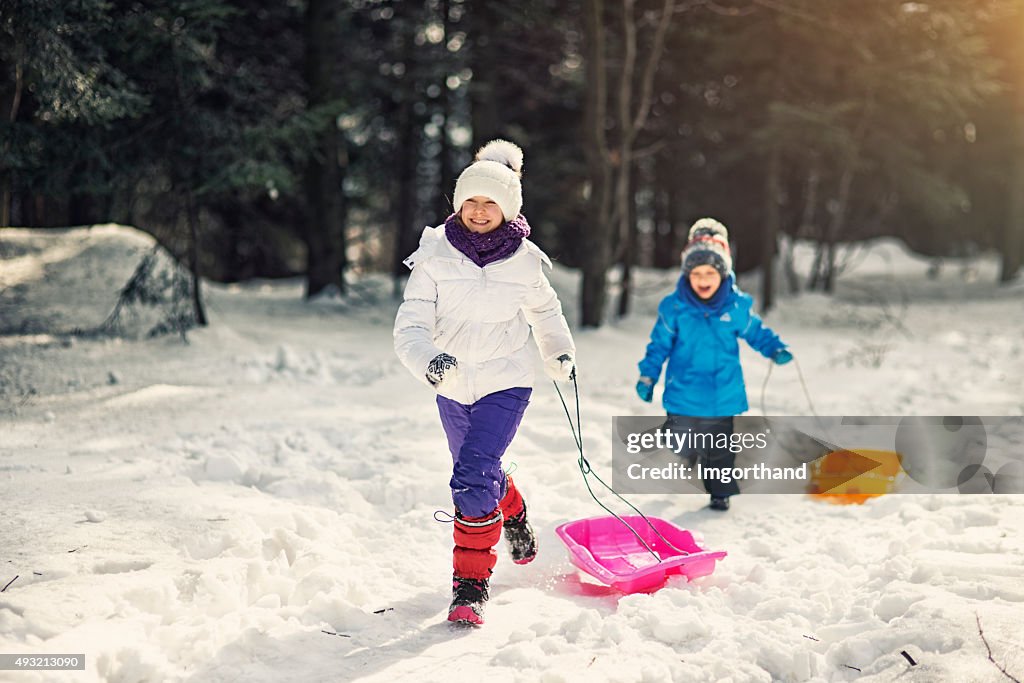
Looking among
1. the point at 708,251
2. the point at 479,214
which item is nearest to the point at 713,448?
the point at 708,251

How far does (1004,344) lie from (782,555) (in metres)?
9.84

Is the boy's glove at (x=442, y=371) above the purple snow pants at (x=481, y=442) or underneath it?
above

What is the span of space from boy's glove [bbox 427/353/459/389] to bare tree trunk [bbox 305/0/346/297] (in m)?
9.75

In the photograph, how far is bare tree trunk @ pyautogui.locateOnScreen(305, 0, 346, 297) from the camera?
12.6 m

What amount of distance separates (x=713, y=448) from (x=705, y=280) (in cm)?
107

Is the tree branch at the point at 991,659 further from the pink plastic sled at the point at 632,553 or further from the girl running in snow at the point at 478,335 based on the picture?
the girl running in snow at the point at 478,335

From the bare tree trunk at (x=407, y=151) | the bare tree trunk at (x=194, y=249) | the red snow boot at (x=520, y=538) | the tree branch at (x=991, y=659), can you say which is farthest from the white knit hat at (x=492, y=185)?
the bare tree trunk at (x=407, y=151)

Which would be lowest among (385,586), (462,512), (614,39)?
(385,586)

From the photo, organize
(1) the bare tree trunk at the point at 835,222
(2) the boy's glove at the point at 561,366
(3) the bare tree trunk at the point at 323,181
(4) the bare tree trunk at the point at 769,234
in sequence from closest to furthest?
(2) the boy's glove at the point at 561,366
(3) the bare tree trunk at the point at 323,181
(4) the bare tree trunk at the point at 769,234
(1) the bare tree trunk at the point at 835,222

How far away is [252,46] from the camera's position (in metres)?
14.4

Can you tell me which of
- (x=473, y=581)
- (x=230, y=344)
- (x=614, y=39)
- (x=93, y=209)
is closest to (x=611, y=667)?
(x=473, y=581)

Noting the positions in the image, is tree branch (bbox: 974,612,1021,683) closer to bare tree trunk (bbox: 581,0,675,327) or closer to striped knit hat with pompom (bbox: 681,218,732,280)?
striped knit hat with pompom (bbox: 681,218,732,280)

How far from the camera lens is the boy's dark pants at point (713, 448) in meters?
5.03

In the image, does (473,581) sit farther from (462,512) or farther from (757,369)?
(757,369)
